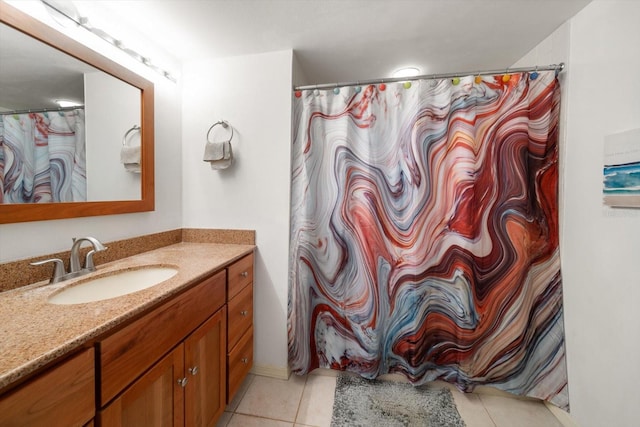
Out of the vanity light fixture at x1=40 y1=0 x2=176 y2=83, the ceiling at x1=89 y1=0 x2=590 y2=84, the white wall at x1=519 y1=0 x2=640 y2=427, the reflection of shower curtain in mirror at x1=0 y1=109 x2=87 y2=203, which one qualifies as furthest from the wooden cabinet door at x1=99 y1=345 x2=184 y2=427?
the white wall at x1=519 y1=0 x2=640 y2=427

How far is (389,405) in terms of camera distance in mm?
1412

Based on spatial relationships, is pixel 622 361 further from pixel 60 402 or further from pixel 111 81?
pixel 111 81

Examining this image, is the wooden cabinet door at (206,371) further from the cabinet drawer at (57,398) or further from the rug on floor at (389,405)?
the rug on floor at (389,405)

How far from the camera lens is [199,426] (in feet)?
3.41

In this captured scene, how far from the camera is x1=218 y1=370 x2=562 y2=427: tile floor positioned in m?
1.31

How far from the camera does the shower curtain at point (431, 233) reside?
137 centimetres

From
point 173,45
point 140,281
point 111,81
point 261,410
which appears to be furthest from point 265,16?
point 261,410

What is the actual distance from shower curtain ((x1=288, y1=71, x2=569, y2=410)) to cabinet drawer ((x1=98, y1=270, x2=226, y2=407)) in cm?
66

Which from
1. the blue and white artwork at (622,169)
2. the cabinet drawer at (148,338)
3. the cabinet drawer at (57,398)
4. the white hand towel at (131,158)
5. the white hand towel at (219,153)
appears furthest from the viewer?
the white hand towel at (219,153)

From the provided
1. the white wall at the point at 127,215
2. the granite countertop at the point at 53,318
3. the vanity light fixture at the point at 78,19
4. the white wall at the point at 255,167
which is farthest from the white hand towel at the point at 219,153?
the granite countertop at the point at 53,318

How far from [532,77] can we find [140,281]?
2342 millimetres

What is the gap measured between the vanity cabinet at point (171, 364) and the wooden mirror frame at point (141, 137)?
2.08 ft

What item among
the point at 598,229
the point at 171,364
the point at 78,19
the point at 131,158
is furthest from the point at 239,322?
the point at 598,229

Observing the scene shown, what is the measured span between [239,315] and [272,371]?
560 millimetres
